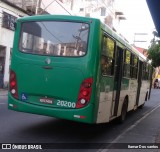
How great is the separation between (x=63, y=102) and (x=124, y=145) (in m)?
1.79

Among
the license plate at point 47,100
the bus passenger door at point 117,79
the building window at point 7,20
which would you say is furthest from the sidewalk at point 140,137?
the building window at point 7,20

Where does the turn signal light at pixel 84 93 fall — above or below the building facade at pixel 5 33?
below

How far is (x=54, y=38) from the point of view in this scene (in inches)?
348

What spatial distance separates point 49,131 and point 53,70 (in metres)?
1.88

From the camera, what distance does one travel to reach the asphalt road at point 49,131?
28.2 feet

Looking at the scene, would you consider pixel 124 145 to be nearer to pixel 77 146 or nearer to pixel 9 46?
pixel 77 146

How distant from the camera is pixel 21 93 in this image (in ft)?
29.2

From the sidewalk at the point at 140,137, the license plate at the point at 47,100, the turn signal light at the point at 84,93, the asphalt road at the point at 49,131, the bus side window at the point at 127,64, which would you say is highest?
the bus side window at the point at 127,64

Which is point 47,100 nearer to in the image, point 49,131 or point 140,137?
point 49,131

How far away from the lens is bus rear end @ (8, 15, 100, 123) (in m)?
8.37

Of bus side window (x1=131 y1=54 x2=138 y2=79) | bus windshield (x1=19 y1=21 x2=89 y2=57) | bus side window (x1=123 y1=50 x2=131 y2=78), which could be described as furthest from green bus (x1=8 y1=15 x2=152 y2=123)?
bus side window (x1=131 y1=54 x2=138 y2=79)

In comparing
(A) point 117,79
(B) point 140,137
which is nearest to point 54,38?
(A) point 117,79

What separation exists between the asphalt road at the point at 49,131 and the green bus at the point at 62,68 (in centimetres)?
61

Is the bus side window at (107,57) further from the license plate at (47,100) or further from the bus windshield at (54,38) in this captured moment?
the license plate at (47,100)
